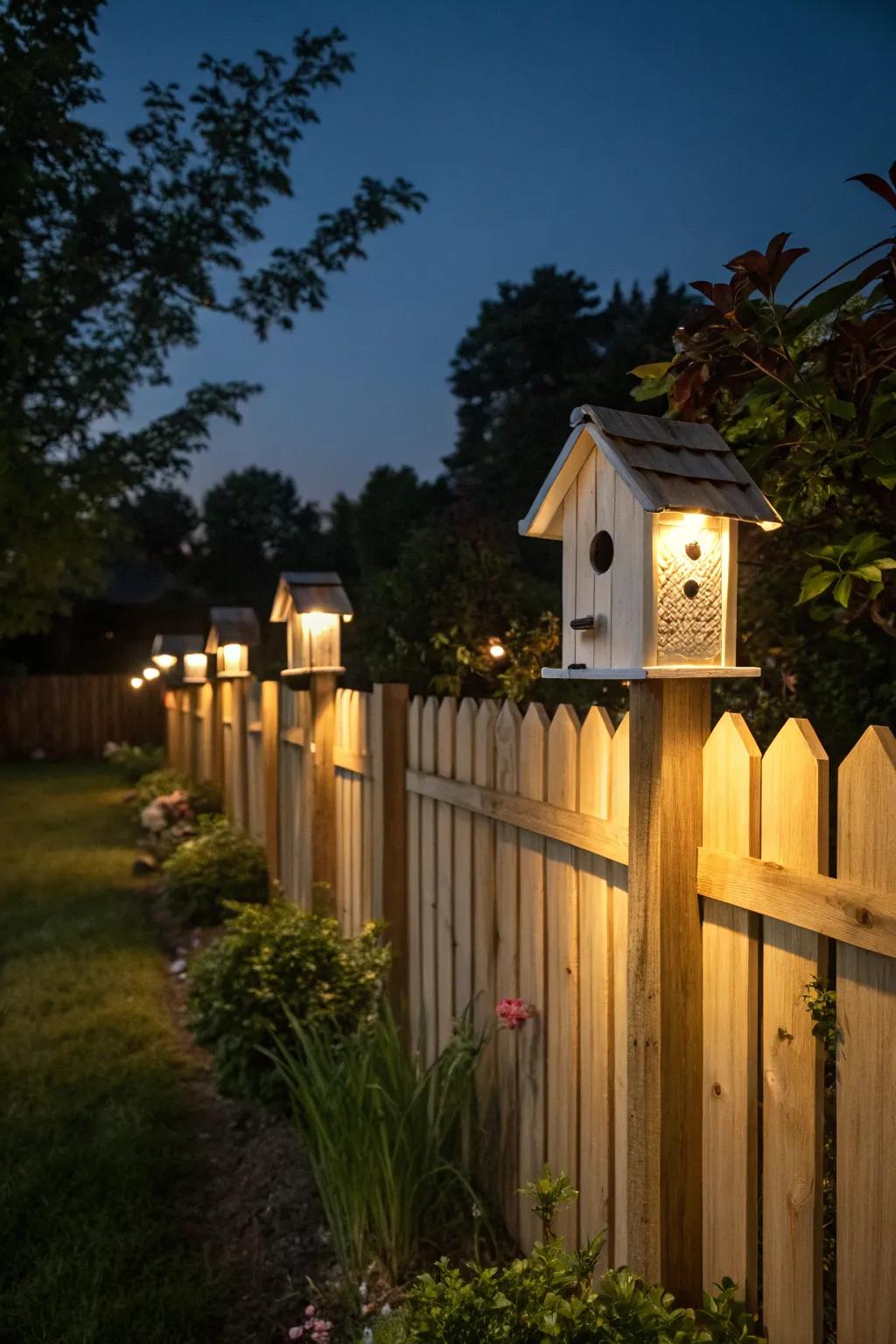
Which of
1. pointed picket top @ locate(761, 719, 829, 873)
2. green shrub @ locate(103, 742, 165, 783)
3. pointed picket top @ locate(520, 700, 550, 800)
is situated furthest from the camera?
green shrub @ locate(103, 742, 165, 783)

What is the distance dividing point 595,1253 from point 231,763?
7.61 m

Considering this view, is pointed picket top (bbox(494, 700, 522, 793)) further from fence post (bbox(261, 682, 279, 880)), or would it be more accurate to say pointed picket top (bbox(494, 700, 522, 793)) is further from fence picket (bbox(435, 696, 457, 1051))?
fence post (bbox(261, 682, 279, 880))

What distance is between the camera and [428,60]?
1619cm

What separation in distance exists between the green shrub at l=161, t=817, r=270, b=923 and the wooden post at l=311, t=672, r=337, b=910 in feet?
5.41

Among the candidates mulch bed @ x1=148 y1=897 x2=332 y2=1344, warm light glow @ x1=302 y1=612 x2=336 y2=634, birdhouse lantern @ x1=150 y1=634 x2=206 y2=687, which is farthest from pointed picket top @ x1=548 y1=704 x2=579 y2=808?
birdhouse lantern @ x1=150 y1=634 x2=206 y2=687

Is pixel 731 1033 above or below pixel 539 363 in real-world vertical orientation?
below

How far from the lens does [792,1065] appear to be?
1.91m

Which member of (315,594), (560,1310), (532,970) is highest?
(315,594)

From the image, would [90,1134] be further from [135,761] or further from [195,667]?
[135,761]

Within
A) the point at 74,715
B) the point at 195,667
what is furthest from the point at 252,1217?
the point at 74,715

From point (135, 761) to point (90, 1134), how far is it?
13037mm

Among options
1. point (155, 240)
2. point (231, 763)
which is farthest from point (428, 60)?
point (231, 763)

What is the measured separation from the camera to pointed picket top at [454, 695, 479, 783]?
3.53 metres

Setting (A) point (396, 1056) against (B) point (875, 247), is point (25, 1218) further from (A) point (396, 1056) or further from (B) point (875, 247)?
(B) point (875, 247)
